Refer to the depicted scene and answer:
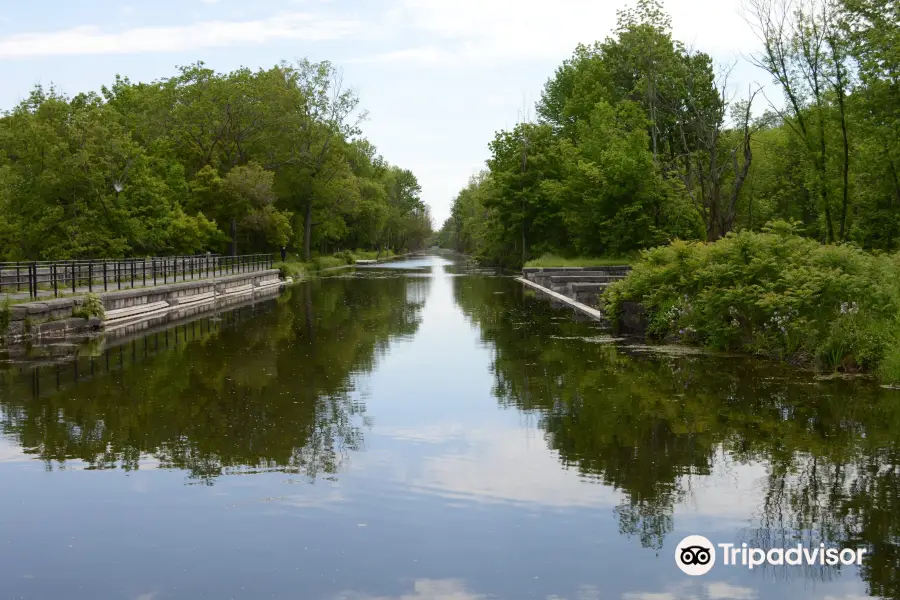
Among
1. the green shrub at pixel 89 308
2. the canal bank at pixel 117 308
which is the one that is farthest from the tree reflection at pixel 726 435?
the green shrub at pixel 89 308

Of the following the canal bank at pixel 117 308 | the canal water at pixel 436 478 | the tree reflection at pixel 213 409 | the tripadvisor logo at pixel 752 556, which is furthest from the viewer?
the canal bank at pixel 117 308

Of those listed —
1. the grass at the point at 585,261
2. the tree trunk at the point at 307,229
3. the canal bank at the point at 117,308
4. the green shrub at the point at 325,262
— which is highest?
the tree trunk at the point at 307,229

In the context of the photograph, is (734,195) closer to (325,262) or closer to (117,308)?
(117,308)

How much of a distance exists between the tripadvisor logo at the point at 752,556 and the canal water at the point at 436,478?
115 mm

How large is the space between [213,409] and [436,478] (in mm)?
5434

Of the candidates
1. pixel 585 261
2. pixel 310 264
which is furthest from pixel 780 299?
pixel 310 264

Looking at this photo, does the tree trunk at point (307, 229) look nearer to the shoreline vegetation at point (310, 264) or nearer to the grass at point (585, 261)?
the shoreline vegetation at point (310, 264)

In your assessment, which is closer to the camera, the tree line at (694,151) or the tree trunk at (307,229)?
the tree line at (694,151)

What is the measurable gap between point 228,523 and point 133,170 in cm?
4629

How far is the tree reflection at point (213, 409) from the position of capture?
1139 centimetres

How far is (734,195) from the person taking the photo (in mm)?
37969

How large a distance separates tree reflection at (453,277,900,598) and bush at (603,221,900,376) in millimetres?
966

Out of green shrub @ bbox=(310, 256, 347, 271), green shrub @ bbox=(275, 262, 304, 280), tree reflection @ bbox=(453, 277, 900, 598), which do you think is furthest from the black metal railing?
green shrub @ bbox=(310, 256, 347, 271)

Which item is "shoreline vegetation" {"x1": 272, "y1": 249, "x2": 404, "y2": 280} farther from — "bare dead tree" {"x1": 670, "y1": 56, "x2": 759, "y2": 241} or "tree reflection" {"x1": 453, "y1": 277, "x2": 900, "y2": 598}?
"tree reflection" {"x1": 453, "y1": 277, "x2": 900, "y2": 598}
